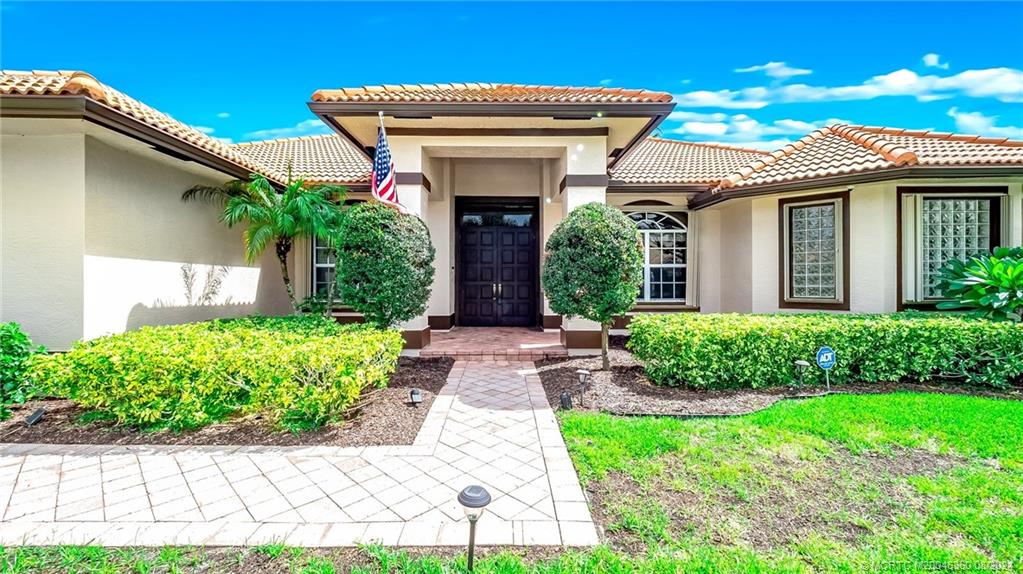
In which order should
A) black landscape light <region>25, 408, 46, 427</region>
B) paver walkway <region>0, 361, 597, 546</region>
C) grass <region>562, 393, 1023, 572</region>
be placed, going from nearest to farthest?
grass <region>562, 393, 1023, 572</region> → paver walkway <region>0, 361, 597, 546</region> → black landscape light <region>25, 408, 46, 427</region>

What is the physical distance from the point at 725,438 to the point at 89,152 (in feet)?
26.1

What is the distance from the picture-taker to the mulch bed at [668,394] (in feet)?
15.4

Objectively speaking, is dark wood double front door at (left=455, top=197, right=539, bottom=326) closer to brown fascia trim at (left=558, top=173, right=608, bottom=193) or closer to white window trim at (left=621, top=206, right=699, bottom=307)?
white window trim at (left=621, top=206, right=699, bottom=307)

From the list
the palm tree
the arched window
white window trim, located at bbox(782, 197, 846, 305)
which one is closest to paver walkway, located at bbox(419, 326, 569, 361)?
the arched window

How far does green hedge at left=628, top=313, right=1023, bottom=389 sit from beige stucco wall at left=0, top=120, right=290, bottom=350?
285 inches

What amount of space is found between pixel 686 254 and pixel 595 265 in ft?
16.4

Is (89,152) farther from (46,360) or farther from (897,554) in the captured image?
(897,554)

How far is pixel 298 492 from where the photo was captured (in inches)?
117

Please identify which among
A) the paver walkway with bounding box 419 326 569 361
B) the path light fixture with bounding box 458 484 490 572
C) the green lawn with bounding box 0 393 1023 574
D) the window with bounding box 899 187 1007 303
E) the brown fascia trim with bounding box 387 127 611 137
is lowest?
the green lawn with bounding box 0 393 1023 574

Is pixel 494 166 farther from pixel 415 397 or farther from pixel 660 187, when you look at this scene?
pixel 415 397

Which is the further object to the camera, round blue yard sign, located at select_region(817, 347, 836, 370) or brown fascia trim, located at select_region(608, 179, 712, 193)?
brown fascia trim, located at select_region(608, 179, 712, 193)

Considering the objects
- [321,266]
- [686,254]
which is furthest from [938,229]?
[321,266]

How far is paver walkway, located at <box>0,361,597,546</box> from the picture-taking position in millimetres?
2510

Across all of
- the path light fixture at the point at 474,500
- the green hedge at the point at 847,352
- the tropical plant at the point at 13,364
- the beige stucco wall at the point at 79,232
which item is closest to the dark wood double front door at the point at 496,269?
the green hedge at the point at 847,352
